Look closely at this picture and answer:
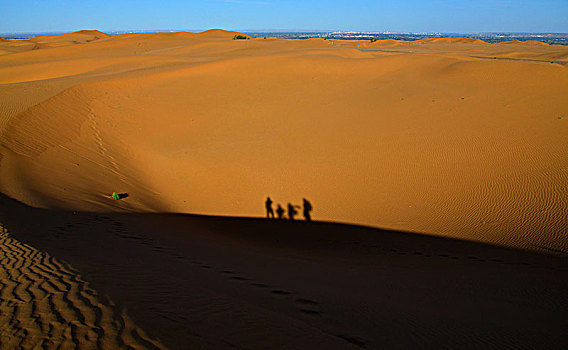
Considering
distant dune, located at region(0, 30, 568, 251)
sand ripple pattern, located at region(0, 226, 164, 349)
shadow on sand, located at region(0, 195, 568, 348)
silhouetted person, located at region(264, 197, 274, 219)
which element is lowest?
sand ripple pattern, located at region(0, 226, 164, 349)

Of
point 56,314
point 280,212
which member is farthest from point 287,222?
point 56,314

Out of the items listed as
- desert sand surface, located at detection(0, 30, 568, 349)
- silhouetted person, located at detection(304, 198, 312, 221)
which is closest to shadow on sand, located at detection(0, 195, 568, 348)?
desert sand surface, located at detection(0, 30, 568, 349)

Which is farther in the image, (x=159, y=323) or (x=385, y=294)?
(x=385, y=294)

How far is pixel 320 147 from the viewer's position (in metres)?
10.3

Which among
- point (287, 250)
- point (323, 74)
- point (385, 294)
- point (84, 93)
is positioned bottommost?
point (385, 294)

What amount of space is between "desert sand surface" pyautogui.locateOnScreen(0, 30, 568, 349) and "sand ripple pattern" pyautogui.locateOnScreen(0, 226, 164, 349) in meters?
0.02

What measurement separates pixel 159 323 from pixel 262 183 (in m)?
5.81

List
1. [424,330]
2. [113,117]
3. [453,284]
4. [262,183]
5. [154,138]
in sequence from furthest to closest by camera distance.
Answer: [113,117], [154,138], [262,183], [453,284], [424,330]

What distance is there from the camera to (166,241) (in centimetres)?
576

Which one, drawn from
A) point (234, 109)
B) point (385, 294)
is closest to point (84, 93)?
point (234, 109)

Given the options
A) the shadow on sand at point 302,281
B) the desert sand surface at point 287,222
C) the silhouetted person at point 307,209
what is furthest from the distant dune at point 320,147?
the shadow on sand at point 302,281

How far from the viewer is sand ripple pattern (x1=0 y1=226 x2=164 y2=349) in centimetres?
272

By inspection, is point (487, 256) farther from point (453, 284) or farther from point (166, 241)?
Result: point (166, 241)

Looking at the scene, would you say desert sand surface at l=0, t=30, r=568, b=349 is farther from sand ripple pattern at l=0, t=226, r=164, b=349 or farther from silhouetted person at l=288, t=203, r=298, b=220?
silhouetted person at l=288, t=203, r=298, b=220
